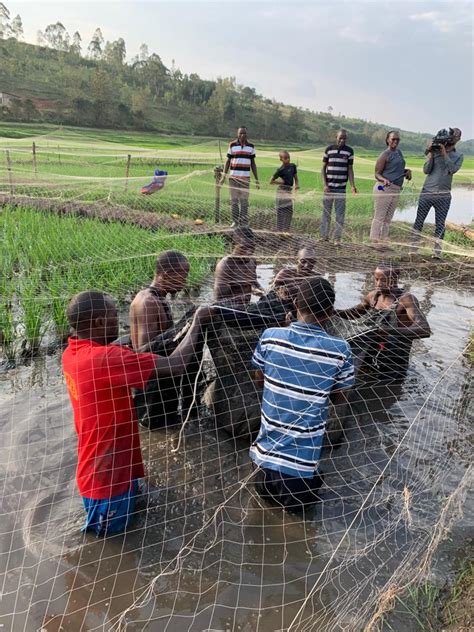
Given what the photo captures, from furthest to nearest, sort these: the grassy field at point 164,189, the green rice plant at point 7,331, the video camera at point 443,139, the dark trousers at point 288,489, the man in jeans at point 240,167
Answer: the grassy field at point 164,189 → the man in jeans at point 240,167 → the video camera at point 443,139 → the green rice plant at point 7,331 → the dark trousers at point 288,489

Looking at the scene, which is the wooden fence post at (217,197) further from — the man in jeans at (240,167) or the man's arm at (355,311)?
the man's arm at (355,311)

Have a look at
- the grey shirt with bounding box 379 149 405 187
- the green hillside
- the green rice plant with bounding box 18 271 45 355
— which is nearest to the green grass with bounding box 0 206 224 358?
the green rice plant with bounding box 18 271 45 355

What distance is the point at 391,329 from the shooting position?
3582 millimetres

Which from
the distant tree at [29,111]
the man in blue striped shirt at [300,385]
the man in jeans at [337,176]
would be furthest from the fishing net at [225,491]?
the distant tree at [29,111]

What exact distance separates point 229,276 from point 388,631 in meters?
2.48

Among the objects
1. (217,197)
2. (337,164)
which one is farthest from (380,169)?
(217,197)

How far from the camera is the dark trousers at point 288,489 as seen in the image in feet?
7.78

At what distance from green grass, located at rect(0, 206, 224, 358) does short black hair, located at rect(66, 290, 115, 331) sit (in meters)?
2.08

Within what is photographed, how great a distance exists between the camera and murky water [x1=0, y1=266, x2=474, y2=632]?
78.7 inches

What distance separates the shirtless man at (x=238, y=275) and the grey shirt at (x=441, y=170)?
11.3ft

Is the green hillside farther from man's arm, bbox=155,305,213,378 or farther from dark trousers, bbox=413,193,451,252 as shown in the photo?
man's arm, bbox=155,305,213,378

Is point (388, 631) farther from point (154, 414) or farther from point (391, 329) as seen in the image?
point (391, 329)

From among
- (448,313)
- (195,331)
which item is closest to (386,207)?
(448,313)

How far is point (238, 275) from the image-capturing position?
3.83 meters
